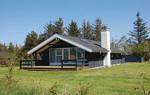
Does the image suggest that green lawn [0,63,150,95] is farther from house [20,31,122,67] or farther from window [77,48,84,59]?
window [77,48,84,59]

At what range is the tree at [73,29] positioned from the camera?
83537 millimetres

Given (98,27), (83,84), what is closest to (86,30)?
(98,27)

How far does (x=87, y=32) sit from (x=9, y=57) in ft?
271

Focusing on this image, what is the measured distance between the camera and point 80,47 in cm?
3716

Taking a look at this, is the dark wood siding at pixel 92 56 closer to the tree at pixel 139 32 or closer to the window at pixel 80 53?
the window at pixel 80 53

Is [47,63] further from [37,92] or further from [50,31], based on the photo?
[50,31]

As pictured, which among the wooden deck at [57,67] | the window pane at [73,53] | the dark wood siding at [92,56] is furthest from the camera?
the window pane at [73,53]

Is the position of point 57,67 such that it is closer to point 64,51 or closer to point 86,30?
point 64,51

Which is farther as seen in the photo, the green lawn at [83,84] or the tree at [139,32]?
the tree at [139,32]

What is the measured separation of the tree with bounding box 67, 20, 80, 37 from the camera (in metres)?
83.5

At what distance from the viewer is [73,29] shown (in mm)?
83938

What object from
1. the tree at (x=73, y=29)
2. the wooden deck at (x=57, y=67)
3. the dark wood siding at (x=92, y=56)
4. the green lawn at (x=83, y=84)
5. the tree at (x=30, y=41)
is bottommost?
the green lawn at (x=83, y=84)

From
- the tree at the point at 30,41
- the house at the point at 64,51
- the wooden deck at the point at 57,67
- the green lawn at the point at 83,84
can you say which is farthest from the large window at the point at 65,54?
the tree at the point at 30,41

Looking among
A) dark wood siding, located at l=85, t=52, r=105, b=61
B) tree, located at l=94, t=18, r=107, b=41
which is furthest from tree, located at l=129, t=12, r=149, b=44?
dark wood siding, located at l=85, t=52, r=105, b=61
